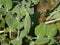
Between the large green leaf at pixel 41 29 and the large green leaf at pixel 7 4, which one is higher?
the large green leaf at pixel 7 4

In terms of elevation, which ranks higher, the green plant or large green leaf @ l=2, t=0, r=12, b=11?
large green leaf @ l=2, t=0, r=12, b=11

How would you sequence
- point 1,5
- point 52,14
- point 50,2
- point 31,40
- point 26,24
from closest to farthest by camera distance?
point 26,24, point 1,5, point 31,40, point 52,14, point 50,2

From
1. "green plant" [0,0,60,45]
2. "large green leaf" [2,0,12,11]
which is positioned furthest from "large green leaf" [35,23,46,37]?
"large green leaf" [2,0,12,11]

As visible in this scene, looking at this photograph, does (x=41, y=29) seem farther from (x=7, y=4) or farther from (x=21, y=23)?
(x=7, y=4)

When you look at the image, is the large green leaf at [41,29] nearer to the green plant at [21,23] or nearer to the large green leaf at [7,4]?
the green plant at [21,23]

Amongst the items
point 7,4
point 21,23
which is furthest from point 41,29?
point 7,4

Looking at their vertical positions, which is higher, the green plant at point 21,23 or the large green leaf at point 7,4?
the large green leaf at point 7,4

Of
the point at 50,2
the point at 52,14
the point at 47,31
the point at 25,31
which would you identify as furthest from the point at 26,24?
A: the point at 50,2

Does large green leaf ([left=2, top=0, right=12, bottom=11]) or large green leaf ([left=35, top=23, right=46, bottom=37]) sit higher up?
large green leaf ([left=2, top=0, right=12, bottom=11])

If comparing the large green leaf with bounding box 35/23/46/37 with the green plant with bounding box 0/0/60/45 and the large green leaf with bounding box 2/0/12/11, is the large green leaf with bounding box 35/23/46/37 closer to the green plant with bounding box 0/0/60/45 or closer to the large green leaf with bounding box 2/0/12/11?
the green plant with bounding box 0/0/60/45

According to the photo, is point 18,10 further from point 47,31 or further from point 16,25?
point 47,31

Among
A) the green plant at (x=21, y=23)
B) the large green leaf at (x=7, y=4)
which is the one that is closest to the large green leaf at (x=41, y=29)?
the green plant at (x=21, y=23)
